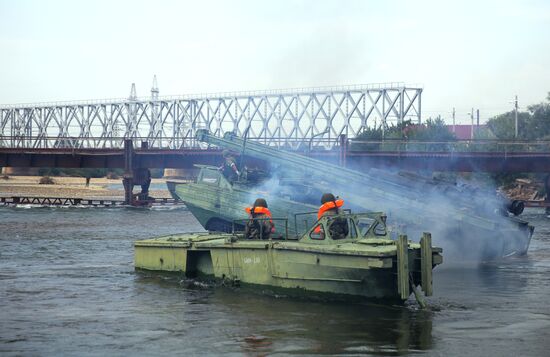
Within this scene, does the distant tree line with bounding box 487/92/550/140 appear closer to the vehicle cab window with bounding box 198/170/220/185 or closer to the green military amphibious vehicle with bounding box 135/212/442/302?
the vehicle cab window with bounding box 198/170/220/185

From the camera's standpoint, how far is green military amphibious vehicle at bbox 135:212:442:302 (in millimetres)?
16973

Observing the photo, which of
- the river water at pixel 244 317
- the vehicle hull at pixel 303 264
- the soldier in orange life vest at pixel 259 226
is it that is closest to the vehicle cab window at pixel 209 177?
the river water at pixel 244 317

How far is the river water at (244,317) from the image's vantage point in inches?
569

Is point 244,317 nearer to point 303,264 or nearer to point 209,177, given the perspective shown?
point 303,264

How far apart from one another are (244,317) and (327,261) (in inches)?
74.8

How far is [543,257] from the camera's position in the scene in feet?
95.2

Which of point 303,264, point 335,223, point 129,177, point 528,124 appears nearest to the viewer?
point 303,264

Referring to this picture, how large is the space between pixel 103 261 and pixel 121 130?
12485 centimetres

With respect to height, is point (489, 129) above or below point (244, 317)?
above

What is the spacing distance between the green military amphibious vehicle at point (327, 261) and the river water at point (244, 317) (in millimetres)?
344

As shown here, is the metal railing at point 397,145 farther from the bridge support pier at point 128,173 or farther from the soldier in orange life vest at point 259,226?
the soldier in orange life vest at point 259,226

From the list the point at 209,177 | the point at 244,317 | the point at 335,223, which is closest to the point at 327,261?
the point at 335,223

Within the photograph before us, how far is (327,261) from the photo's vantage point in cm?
1767

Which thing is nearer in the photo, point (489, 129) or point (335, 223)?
point (335, 223)
